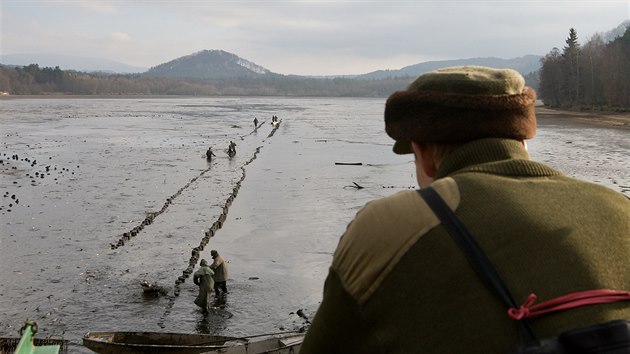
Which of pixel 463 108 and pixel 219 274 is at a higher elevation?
pixel 463 108

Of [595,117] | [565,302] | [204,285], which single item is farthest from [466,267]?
[595,117]

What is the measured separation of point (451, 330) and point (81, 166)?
4526cm

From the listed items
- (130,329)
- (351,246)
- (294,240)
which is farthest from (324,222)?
(351,246)

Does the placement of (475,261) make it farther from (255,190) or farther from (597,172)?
(597,172)

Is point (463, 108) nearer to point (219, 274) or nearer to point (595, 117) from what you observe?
point (219, 274)

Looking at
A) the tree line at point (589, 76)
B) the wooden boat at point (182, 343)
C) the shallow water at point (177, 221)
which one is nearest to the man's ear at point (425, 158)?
the wooden boat at point (182, 343)

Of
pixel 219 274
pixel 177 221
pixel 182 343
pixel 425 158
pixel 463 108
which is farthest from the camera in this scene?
pixel 177 221

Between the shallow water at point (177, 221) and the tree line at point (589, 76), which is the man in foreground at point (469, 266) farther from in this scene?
the tree line at point (589, 76)

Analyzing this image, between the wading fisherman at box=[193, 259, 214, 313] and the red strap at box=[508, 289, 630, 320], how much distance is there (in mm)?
14340

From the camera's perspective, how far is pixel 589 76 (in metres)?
102

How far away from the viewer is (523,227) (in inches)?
68.4

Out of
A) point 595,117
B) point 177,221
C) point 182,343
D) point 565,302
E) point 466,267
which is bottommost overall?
point 182,343

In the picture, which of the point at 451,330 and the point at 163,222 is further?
the point at 163,222

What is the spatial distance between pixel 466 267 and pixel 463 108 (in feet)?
1.96
